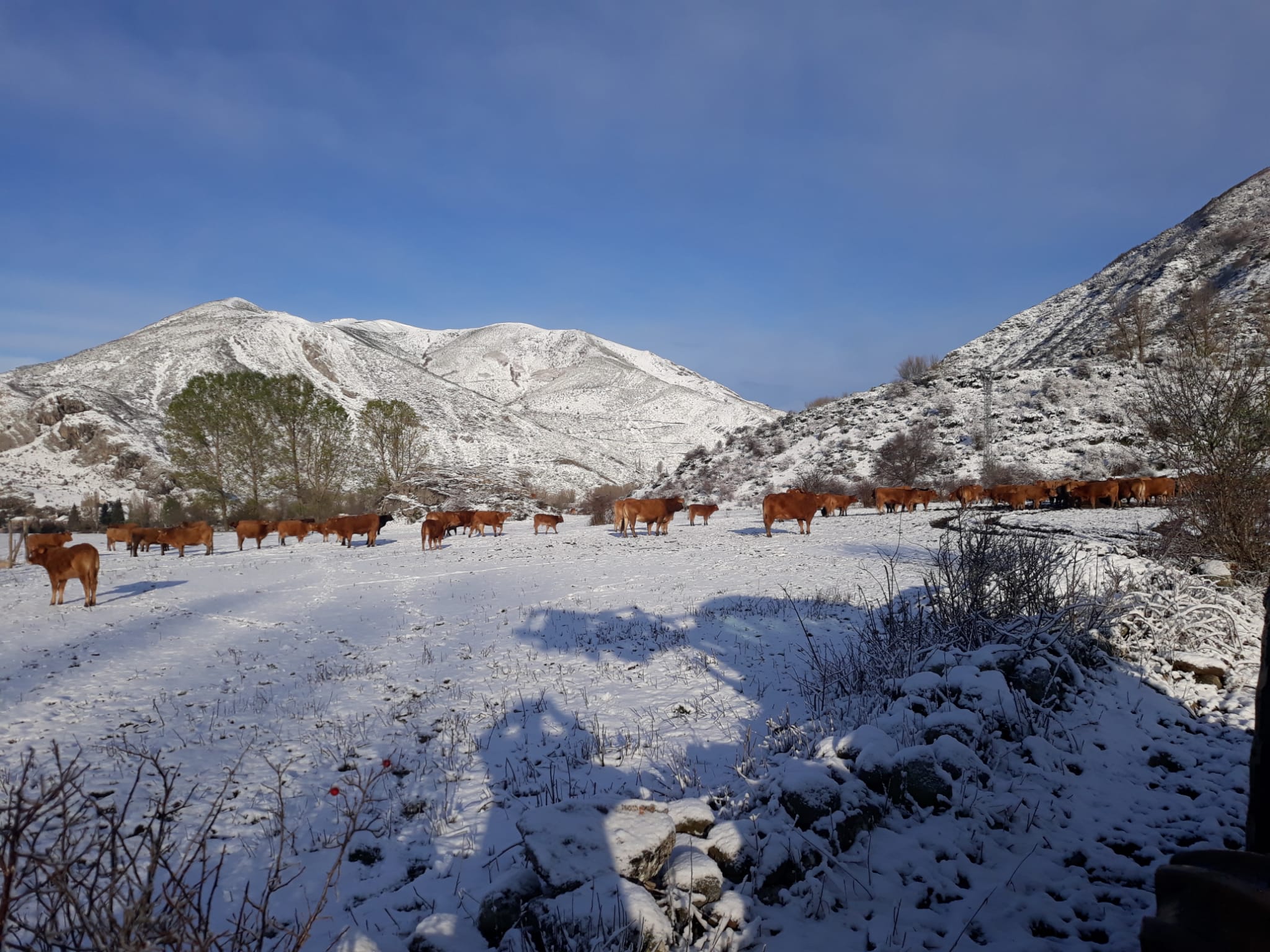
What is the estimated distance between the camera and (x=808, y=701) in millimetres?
6801

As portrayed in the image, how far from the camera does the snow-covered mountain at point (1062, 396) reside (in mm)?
40594

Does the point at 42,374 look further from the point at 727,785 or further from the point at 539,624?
the point at 727,785

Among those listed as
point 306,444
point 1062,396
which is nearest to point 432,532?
point 306,444

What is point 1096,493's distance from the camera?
Answer: 25.0 m

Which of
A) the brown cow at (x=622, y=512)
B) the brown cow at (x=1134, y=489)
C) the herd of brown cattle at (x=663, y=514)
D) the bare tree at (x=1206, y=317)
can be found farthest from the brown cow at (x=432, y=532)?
the bare tree at (x=1206, y=317)

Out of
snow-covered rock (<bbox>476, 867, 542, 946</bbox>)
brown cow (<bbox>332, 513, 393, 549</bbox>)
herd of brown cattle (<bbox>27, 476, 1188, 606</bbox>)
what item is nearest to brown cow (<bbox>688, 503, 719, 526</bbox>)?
herd of brown cattle (<bbox>27, 476, 1188, 606</bbox>)

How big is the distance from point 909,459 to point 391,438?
37.5 m

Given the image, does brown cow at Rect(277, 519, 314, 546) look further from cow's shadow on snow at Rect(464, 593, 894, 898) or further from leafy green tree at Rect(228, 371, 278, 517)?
cow's shadow on snow at Rect(464, 593, 894, 898)

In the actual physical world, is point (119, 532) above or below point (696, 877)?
above

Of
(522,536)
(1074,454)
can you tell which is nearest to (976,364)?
(1074,454)

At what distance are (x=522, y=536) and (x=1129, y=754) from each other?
82.6 ft

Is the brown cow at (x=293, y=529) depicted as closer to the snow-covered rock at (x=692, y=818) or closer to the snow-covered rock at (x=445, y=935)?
the snow-covered rock at (x=445, y=935)

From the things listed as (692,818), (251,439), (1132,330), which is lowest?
(692,818)

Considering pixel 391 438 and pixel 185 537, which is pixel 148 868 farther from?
pixel 391 438
